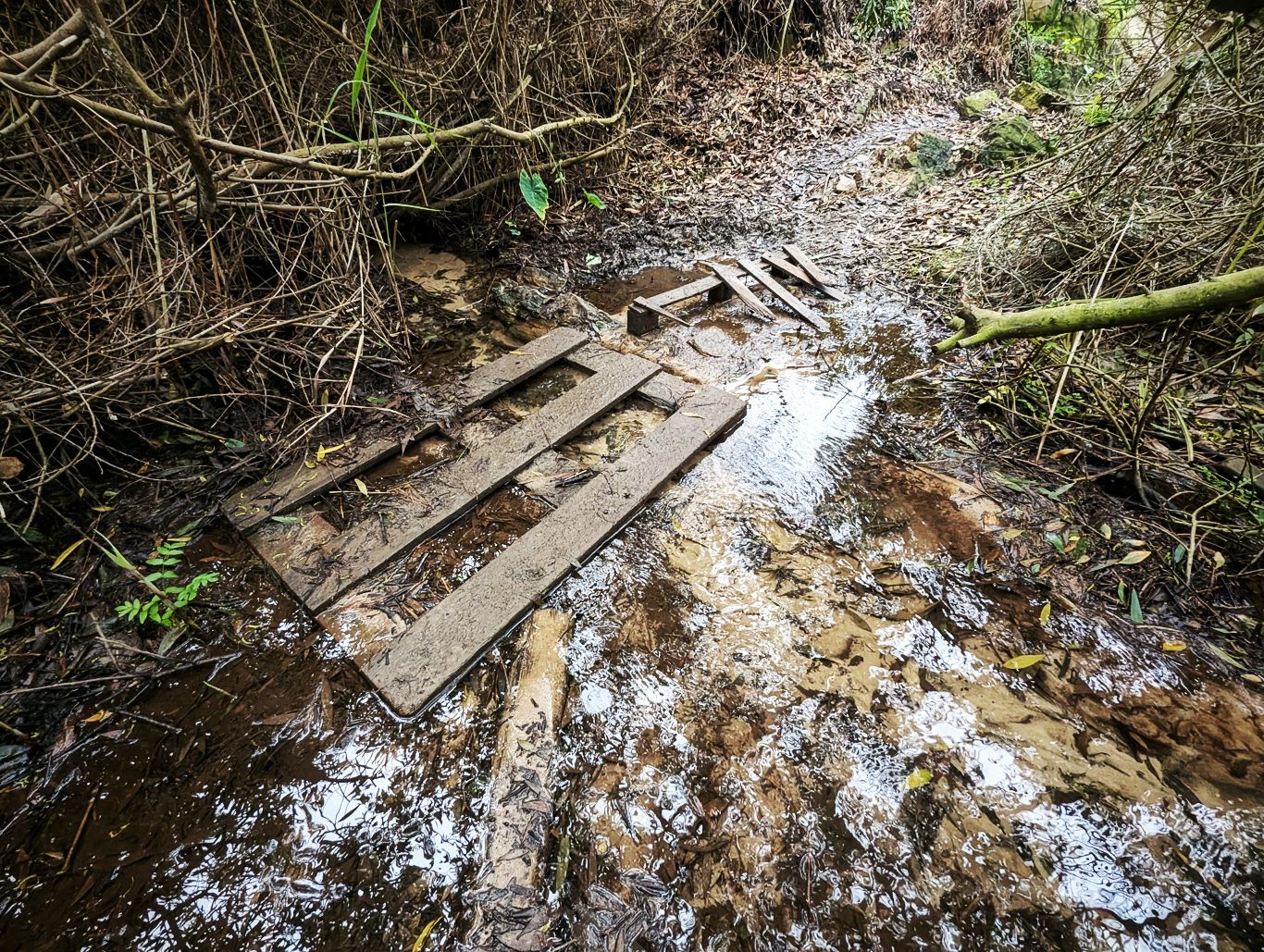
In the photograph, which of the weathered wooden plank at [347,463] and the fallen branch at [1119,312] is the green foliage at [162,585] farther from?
the fallen branch at [1119,312]

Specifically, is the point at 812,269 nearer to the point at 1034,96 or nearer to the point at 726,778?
the point at 726,778

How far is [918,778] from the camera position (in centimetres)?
173

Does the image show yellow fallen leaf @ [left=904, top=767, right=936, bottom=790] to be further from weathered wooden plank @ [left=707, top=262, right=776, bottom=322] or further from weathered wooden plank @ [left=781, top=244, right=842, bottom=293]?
weathered wooden plank @ [left=781, top=244, right=842, bottom=293]

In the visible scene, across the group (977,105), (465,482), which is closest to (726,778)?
(465,482)

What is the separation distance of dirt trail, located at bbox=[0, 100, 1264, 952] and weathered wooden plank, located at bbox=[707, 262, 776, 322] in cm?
226

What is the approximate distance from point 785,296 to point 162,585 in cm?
437

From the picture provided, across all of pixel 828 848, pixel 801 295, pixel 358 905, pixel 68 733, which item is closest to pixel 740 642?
pixel 828 848

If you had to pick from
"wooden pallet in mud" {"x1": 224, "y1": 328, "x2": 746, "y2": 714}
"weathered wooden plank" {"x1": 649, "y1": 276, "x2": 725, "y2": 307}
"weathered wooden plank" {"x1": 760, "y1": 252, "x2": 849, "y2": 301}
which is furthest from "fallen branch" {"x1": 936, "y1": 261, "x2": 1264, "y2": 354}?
"weathered wooden plank" {"x1": 649, "y1": 276, "x2": 725, "y2": 307}

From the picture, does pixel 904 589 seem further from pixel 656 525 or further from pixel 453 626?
pixel 453 626

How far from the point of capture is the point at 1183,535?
7.86 ft

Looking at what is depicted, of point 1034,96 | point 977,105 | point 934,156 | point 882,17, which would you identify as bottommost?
point 934,156

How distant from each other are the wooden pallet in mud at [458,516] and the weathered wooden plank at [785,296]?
1.41 m

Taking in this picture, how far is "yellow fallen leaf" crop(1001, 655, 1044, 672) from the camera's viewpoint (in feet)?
Answer: 6.70

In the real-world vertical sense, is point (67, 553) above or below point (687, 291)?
below
